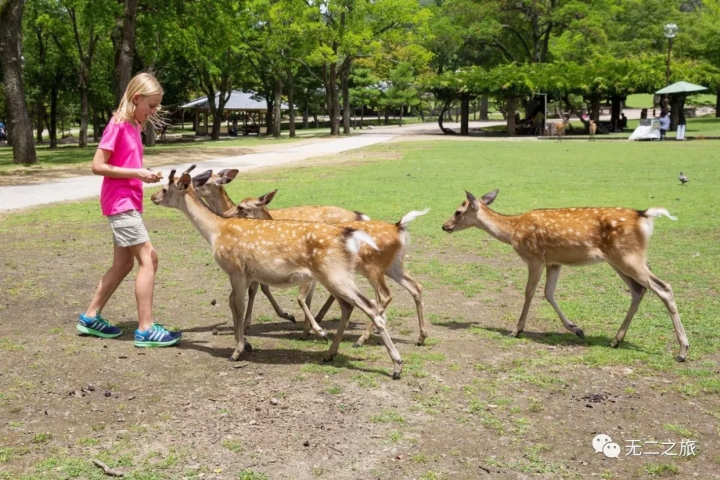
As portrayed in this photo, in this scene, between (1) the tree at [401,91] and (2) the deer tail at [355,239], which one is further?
(1) the tree at [401,91]

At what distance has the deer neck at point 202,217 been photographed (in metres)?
6.22

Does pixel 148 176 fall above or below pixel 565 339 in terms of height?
above

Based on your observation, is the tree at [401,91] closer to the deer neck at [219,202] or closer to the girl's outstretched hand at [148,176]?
the deer neck at [219,202]

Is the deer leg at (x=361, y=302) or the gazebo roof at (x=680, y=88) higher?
the gazebo roof at (x=680, y=88)

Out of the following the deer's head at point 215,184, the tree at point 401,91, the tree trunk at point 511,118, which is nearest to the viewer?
the deer's head at point 215,184

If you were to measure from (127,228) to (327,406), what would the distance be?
223 cm

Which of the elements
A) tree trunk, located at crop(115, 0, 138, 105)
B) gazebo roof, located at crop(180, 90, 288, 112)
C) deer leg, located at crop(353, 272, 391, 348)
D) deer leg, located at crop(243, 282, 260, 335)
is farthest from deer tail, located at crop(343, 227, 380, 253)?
gazebo roof, located at crop(180, 90, 288, 112)

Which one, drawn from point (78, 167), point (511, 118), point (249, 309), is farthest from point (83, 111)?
point (249, 309)

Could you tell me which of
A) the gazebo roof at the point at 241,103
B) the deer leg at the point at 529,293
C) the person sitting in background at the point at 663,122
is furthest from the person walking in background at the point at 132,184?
the gazebo roof at the point at 241,103

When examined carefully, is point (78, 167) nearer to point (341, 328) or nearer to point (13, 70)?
point (13, 70)

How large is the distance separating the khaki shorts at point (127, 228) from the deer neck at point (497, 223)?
3.21m

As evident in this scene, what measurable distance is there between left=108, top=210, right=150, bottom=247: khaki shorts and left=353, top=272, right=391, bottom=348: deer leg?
185cm

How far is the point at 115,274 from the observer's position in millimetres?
6254

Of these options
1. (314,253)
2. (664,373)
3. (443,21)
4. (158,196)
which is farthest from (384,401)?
(443,21)
